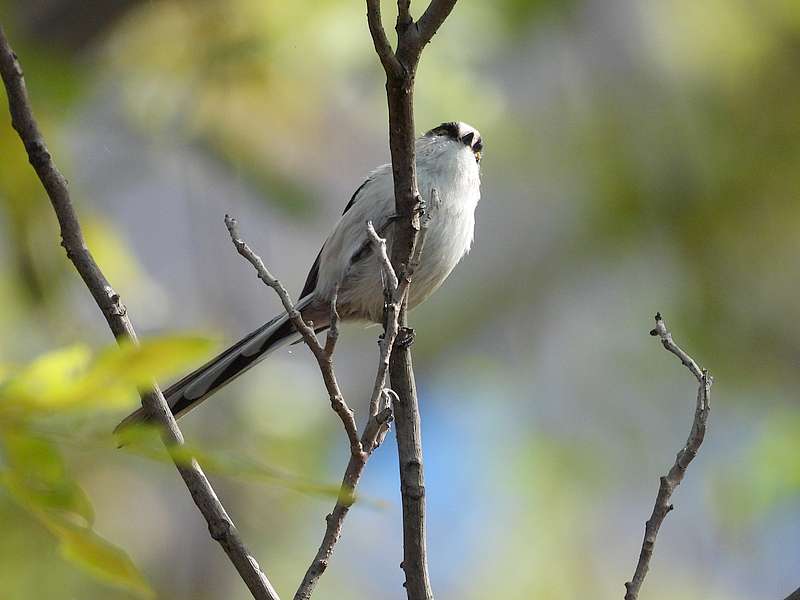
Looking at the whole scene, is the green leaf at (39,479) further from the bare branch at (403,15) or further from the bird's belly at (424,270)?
the bird's belly at (424,270)

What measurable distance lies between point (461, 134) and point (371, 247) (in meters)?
0.64

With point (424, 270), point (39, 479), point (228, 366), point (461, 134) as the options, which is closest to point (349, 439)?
point (39, 479)

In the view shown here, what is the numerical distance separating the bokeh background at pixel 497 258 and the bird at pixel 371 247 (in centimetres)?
23

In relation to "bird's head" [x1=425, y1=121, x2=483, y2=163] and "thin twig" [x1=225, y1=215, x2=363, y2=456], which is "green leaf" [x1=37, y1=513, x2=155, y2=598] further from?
"bird's head" [x1=425, y1=121, x2=483, y2=163]

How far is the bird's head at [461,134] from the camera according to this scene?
3.71m

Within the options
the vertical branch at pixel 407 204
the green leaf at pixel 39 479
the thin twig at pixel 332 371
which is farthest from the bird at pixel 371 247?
the green leaf at pixel 39 479

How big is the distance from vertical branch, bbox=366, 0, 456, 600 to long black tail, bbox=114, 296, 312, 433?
901 mm

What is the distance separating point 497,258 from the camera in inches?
316

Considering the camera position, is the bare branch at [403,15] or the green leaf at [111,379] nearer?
the green leaf at [111,379]

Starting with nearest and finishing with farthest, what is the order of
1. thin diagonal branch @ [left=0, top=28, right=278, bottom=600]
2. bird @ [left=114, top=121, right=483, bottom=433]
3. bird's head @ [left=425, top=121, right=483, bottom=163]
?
thin diagonal branch @ [left=0, top=28, right=278, bottom=600]
bird @ [left=114, top=121, right=483, bottom=433]
bird's head @ [left=425, top=121, right=483, bottom=163]

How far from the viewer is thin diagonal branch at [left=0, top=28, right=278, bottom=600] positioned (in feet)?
5.21

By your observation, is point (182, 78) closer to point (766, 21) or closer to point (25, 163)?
point (25, 163)

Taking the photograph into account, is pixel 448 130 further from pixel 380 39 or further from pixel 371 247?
pixel 380 39

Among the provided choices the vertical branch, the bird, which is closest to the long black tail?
the bird
